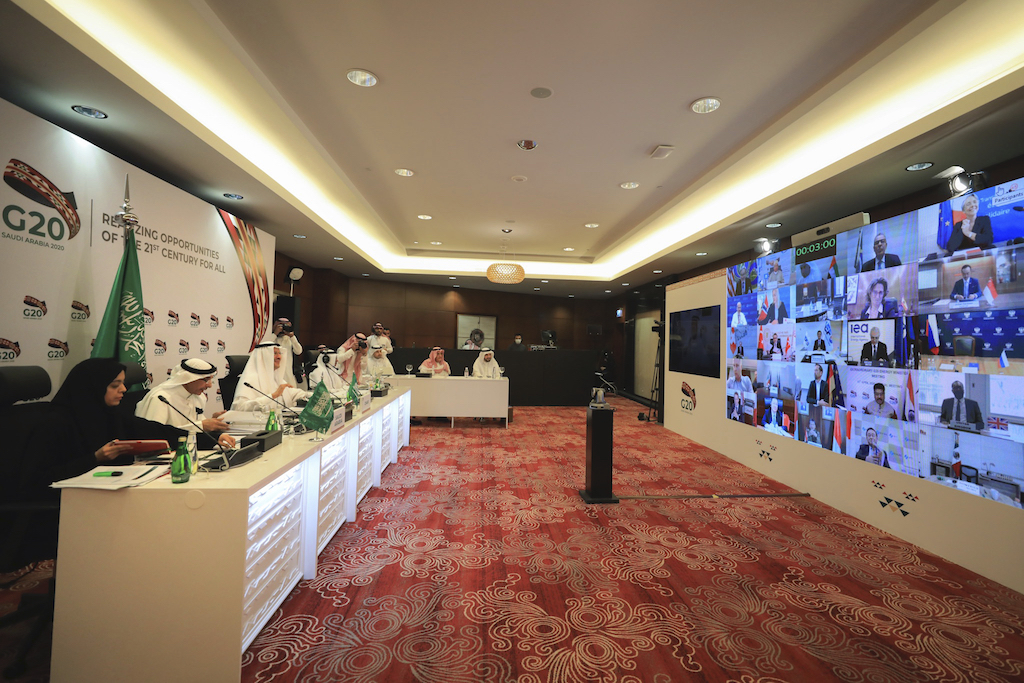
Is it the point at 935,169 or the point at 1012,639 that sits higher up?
the point at 935,169

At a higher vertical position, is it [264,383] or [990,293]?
[990,293]

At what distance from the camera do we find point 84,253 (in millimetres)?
3422

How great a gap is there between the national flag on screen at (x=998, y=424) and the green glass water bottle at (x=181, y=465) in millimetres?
4727

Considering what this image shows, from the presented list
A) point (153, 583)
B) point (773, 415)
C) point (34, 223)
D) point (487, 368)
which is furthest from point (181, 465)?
point (487, 368)

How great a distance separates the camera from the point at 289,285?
919 centimetres

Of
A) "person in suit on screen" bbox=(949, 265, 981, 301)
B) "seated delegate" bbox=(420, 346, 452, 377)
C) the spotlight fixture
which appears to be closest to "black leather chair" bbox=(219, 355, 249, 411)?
"seated delegate" bbox=(420, 346, 452, 377)

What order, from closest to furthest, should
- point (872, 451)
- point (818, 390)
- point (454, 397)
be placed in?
1. point (872, 451)
2. point (818, 390)
3. point (454, 397)

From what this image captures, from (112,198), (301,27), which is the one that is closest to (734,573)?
(301,27)

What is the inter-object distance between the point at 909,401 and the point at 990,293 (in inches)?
38.4

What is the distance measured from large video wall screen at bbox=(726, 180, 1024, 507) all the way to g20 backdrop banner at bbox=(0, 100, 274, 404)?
6394 millimetres

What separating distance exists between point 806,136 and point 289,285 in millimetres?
8825

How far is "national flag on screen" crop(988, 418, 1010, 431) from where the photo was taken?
118 inches

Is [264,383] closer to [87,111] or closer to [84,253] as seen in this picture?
[84,253]

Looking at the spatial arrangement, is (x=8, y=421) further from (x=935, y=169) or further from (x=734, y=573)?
(x=935, y=169)
